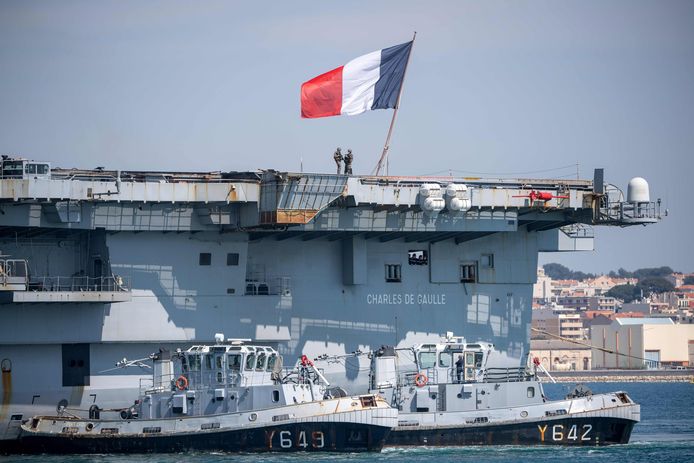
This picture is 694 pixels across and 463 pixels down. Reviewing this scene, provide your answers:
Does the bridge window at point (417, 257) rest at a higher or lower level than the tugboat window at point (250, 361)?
higher

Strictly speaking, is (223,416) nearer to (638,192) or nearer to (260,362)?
(260,362)

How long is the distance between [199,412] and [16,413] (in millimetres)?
5586

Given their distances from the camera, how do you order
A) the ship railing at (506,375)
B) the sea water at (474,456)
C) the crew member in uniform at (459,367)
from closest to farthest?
1. the sea water at (474,456)
2. the crew member in uniform at (459,367)
3. the ship railing at (506,375)

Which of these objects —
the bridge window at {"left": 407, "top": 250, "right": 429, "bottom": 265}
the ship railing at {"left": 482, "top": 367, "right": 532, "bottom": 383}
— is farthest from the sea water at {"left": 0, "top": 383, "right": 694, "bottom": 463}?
the bridge window at {"left": 407, "top": 250, "right": 429, "bottom": 265}

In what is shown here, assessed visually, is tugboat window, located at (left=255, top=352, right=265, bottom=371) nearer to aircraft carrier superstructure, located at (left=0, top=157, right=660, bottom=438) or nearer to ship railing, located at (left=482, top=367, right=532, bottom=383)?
aircraft carrier superstructure, located at (left=0, top=157, right=660, bottom=438)

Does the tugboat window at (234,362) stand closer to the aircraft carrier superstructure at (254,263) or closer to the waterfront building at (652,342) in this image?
the aircraft carrier superstructure at (254,263)

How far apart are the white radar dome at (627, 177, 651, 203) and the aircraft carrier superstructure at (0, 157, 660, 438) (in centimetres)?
8

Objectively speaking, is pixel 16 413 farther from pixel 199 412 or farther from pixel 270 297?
pixel 270 297

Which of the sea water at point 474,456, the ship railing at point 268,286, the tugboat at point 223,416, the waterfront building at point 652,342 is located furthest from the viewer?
the waterfront building at point 652,342

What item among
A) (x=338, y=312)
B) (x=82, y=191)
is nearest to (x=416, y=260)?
(x=338, y=312)

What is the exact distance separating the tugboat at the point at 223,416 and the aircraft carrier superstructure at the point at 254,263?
52.0 inches

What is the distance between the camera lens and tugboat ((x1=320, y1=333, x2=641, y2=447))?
44.8 meters

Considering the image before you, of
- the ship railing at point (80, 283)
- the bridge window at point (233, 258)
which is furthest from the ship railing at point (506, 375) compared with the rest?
the ship railing at point (80, 283)

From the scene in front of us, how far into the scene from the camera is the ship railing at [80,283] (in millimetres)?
43688
